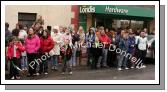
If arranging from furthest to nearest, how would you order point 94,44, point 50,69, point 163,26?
point 94,44
point 50,69
point 163,26

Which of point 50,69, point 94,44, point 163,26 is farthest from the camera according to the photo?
point 94,44

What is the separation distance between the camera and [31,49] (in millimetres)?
11172

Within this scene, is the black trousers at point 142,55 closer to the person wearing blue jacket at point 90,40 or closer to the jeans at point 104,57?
the jeans at point 104,57

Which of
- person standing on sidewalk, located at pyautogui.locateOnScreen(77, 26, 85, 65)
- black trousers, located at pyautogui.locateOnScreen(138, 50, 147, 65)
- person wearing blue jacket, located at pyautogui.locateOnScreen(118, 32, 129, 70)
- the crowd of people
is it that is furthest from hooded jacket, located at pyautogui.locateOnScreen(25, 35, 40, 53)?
black trousers, located at pyautogui.locateOnScreen(138, 50, 147, 65)

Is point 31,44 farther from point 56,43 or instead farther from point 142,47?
point 142,47

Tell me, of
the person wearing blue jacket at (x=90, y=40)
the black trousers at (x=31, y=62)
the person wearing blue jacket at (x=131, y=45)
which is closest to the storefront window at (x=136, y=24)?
the person wearing blue jacket at (x=131, y=45)

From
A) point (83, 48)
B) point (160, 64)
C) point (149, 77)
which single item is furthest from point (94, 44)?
point (160, 64)

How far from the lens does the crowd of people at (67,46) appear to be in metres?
11.0

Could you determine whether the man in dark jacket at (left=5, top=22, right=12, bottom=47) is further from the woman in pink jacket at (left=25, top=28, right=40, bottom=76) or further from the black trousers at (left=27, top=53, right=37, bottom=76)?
the black trousers at (left=27, top=53, right=37, bottom=76)

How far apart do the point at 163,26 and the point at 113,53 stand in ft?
9.96

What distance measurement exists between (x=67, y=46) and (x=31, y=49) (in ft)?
3.23

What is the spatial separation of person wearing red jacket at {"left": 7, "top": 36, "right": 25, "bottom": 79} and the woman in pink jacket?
0.73 feet

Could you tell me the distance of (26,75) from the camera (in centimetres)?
1094

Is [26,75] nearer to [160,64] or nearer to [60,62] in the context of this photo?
[60,62]
